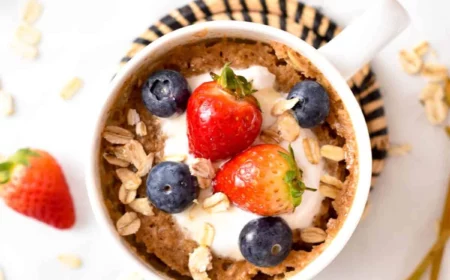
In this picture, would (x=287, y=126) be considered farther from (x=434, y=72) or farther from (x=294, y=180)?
(x=434, y=72)

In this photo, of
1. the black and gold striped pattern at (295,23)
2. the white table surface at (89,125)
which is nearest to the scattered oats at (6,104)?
the white table surface at (89,125)

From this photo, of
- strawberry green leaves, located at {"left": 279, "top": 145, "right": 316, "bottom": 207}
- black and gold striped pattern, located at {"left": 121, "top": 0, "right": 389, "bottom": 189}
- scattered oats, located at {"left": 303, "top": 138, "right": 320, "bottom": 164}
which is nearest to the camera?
strawberry green leaves, located at {"left": 279, "top": 145, "right": 316, "bottom": 207}

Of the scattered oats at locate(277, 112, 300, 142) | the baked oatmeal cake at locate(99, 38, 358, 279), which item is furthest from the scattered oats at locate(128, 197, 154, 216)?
the scattered oats at locate(277, 112, 300, 142)

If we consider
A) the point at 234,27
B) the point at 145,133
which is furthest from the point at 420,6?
the point at 145,133

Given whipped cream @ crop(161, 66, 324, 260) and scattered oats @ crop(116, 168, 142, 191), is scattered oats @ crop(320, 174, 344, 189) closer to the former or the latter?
whipped cream @ crop(161, 66, 324, 260)

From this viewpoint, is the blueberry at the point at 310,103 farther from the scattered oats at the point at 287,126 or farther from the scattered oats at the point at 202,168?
the scattered oats at the point at 202,168

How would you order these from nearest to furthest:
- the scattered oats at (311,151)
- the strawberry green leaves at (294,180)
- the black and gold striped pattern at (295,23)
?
1. the strawberry green leaves at (294,180)
2. the scattered oats at (311,151)
3. the black and gold striped pattern at (295,23)

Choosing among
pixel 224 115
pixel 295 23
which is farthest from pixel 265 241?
pixel 295 23
